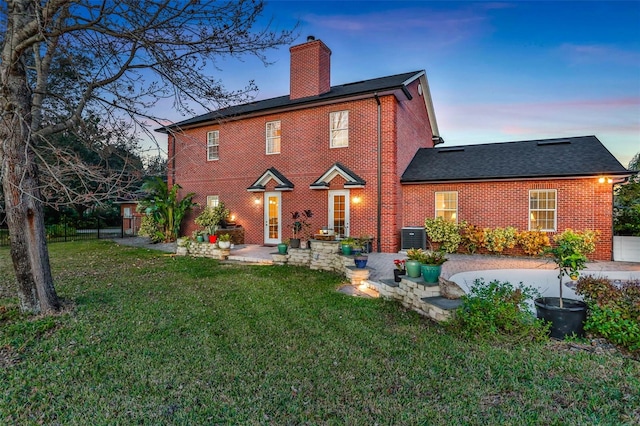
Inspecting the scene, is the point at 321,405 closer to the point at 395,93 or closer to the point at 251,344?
the point at 251,344

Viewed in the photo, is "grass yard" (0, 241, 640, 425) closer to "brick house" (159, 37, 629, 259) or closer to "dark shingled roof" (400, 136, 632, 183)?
Result: "brick house" (159, 37, 629, 259)

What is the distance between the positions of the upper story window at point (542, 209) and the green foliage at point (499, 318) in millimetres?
8568

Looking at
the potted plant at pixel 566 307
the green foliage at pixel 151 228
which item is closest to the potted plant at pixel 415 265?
the potted plant at pixel 566 307

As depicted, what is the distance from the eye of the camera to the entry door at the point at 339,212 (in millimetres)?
12844

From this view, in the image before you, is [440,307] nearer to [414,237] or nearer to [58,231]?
[414,237]

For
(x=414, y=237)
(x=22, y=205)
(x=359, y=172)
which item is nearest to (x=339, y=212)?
(x=359, y=172)

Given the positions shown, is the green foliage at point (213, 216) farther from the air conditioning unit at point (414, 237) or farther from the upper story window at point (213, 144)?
the air conditioning unit at point (414, 237)

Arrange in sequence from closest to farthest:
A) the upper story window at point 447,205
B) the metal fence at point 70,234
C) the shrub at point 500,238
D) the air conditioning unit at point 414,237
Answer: the shrub at point 500,238, the air conditioning unit at point 414,237, the upper story window at point 447,205, the metal fence at point 70,234

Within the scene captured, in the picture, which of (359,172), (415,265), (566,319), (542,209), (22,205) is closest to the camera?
(566,319)

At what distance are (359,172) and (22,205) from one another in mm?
9873

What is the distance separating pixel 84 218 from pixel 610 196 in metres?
34.9

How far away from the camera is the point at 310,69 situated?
1426 cm

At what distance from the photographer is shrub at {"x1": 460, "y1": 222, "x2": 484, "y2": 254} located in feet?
38.8

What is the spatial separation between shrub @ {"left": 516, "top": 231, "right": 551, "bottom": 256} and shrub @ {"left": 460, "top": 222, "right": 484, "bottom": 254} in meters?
1.20
